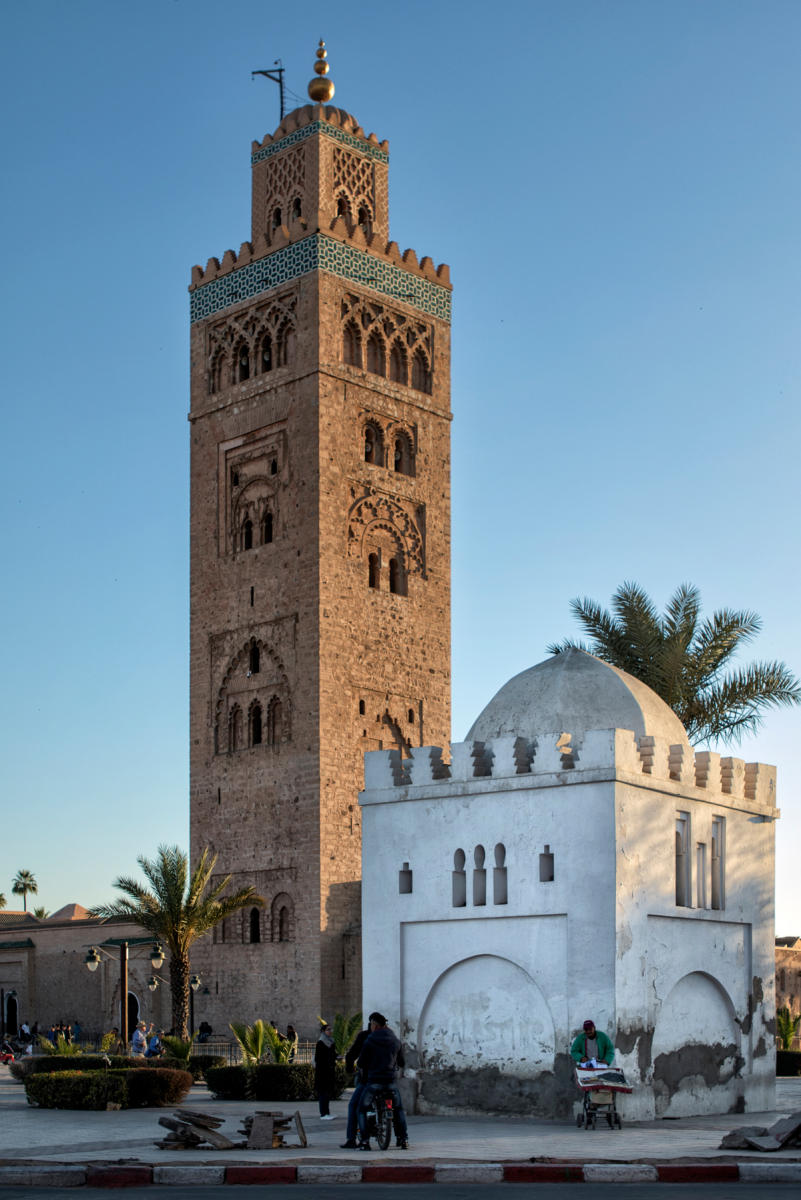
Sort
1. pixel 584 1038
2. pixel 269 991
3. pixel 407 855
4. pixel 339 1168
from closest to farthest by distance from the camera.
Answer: pixel 339 1168 < pixel 584 1038 < pixel 407 855 < pixel 269 991

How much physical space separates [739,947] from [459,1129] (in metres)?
3.89

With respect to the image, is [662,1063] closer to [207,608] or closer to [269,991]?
[269,991]

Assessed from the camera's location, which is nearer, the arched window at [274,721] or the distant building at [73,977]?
the arched window at [274,721]

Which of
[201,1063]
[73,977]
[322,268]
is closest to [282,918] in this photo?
[201,1063]

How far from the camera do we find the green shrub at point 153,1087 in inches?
657

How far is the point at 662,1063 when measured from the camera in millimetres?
13773

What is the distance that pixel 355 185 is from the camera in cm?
3434

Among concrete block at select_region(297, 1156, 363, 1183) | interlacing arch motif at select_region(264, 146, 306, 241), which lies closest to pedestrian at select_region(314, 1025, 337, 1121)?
concrete block at select_region(297, 1156, 363, 1183)

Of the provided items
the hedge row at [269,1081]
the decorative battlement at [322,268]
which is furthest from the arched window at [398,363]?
the hedge row at [269,1081]

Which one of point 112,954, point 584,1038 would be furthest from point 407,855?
point 112,954

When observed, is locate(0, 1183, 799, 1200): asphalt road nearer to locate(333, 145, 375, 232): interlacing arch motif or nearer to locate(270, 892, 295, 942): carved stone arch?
locate(270, 892, 295, 942): carved stone arch

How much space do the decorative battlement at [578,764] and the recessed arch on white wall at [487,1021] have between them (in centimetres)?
173

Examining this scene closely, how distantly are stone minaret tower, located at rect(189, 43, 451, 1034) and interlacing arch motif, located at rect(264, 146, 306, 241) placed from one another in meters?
0.05

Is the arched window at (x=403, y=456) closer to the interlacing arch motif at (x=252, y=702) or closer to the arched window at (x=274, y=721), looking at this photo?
the interlacing arch motif at (x=252, y=702)
